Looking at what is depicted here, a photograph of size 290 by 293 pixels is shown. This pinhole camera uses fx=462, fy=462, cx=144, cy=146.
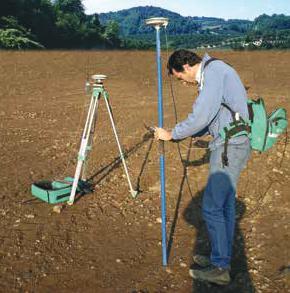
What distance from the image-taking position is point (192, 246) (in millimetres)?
5727

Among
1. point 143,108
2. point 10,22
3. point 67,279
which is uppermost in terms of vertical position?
point 10,22

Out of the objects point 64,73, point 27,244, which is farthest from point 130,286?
point 64,73

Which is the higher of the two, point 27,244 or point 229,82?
point 229,82

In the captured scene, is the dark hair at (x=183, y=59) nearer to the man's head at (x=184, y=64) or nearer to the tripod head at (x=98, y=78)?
the man's head at (x=184, y=64)

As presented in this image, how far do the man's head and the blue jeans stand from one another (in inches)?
30.7

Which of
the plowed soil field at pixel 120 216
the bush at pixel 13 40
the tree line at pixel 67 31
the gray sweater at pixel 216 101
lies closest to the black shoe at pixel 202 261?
the plowed soil field at pixel 120 216

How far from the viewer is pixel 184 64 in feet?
14.4

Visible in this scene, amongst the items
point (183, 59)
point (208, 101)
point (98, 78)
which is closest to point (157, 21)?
point (183, 59)

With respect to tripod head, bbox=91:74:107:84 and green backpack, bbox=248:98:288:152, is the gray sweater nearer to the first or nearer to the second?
green backpack, bbox=248:98:288:152

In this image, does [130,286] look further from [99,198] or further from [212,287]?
[99,198]

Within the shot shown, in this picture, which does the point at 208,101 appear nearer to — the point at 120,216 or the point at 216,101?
the point at 216,101

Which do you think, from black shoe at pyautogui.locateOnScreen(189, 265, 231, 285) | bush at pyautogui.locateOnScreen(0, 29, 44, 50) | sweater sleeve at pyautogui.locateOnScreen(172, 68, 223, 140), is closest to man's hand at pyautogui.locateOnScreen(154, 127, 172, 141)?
sweater sleeve at pyautogui.locateOnScreen(172, 68, 223, 140)

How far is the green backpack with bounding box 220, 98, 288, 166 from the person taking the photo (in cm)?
436

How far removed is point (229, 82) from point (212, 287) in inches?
85.5
